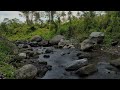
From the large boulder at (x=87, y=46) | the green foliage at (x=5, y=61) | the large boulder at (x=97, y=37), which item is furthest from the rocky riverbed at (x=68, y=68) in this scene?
the large boulder at (x=97, y=37)

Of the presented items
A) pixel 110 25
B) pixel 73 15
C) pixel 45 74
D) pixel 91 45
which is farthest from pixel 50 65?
pixel 73 15

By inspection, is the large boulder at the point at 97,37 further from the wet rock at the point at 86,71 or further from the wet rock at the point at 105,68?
the wet rock at the point at 86,71

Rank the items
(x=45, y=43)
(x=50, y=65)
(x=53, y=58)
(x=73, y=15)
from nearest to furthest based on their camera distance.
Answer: (x=50, y=65)
(x=53, y=58)
(x=45, y=43)
(x=73, y=15)

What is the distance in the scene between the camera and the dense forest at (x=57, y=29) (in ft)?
28.3

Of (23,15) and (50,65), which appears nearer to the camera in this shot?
(50,65)

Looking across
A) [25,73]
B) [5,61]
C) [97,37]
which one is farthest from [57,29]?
[25,73]

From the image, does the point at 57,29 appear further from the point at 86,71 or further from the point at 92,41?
the point at 86,71

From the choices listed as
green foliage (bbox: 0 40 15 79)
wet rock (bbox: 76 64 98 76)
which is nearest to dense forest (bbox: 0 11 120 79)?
green foliage (bbox: 0 40 15 79)

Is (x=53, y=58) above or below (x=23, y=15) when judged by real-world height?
below

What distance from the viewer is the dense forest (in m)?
8.64

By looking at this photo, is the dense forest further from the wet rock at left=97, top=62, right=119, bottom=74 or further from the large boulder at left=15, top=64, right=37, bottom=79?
the wet rock at left=97, top=62, right=119, bottom=74
